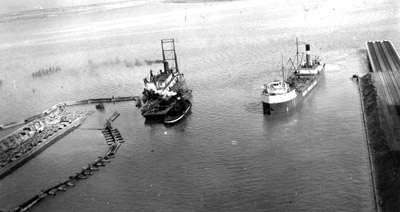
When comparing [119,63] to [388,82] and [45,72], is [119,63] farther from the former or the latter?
[388,82]

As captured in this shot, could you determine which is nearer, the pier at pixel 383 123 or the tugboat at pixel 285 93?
the pier at pixel 383 123

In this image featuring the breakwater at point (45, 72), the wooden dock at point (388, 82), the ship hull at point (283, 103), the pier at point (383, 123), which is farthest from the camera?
the breakwater at point (45, 72)

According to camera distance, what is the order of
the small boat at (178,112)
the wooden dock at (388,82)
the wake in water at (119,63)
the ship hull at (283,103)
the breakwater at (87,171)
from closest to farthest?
the breakwater at (87,171) → the wooden dock at (388,82) → the ship hull at (283,103) → the small boat at (178,112) → the wake in water at (119,63)

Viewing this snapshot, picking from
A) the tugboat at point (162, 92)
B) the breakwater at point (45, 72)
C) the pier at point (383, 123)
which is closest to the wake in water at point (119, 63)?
the breakwater at point (45, 72)

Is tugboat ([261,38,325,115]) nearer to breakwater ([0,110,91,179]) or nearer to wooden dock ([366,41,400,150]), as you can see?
wooden dock ([366,41,400,150])

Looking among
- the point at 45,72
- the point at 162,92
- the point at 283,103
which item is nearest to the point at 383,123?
the point at 283,103

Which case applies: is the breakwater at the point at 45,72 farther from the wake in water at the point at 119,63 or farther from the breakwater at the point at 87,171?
the breakwater at the point at 87,171

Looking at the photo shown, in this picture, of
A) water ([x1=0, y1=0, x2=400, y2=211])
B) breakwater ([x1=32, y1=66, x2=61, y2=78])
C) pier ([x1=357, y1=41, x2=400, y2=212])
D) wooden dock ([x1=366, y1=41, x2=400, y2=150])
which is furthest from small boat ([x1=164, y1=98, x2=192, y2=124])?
breakwater ([x1=32, y1=66, x2=61, y2=78])
